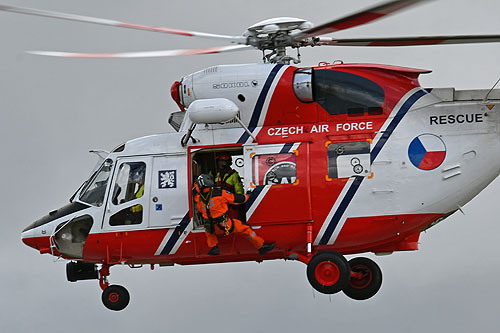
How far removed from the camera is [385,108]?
12344 millimetres

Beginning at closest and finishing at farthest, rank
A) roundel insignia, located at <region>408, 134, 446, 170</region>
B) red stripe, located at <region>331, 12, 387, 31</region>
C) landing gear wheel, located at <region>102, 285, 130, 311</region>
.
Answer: red stripe, located at <region>331, 12, 387, 31</region> < roundel insignia, located at <region>408, 134, 446, 170</region> < landing gear wheel, located at <region>102, 285, 130, 311</region>

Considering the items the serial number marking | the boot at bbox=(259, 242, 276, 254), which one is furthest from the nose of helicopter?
the serial number marking

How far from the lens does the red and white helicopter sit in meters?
12.1

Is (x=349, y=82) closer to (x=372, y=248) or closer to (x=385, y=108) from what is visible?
(x=385, y=108)

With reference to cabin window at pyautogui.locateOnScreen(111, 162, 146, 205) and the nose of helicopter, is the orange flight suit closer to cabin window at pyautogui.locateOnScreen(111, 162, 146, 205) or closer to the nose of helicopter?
cabin window at pyautogui.locateOnScreen(111, 162, 146, 205)

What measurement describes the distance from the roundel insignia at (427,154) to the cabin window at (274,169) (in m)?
1.63

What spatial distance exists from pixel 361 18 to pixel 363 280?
4.73m

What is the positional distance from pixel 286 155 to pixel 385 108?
5.02 feet

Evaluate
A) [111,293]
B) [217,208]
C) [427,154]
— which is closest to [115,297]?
[111,293]

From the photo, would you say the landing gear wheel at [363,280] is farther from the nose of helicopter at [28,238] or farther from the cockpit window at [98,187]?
the nose of helicopter at [28,238]

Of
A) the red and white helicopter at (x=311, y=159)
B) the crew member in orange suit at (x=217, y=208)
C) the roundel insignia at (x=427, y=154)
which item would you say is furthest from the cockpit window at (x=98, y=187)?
the roundel insignia at (x=427, y=154)

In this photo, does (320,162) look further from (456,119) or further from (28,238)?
(28,238)

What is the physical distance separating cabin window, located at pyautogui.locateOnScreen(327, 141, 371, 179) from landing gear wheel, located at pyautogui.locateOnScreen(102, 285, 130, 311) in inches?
148

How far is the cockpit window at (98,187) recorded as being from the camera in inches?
518
